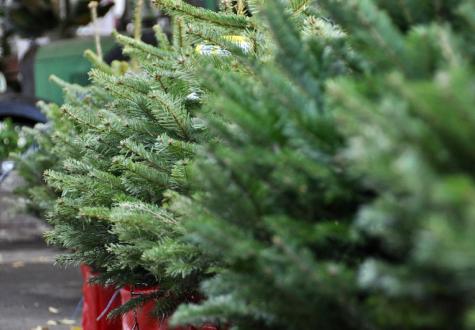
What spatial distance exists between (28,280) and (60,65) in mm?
3081

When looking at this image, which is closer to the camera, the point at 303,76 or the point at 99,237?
the point at 303,76

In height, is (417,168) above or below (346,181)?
above

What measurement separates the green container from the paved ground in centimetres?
131

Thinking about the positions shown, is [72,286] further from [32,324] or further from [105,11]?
[105,11]

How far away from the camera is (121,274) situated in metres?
3.40

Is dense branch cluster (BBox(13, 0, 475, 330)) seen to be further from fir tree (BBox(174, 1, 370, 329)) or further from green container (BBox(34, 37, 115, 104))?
green container (BBox(34, 37, 115, 104))

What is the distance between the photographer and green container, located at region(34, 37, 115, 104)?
394 inches

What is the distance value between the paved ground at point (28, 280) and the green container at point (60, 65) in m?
1.31

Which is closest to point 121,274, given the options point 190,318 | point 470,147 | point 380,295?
point 190,318

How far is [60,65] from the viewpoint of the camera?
10094 millimetres

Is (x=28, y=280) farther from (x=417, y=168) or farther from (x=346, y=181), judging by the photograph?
(x=417, y=168)

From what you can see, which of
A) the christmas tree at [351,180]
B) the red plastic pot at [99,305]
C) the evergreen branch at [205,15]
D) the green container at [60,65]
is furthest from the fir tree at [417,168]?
the green container at [60,65]

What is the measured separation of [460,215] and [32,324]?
5.56 metres

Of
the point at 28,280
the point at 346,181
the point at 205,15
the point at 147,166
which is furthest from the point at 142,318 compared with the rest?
the point at 28,280
